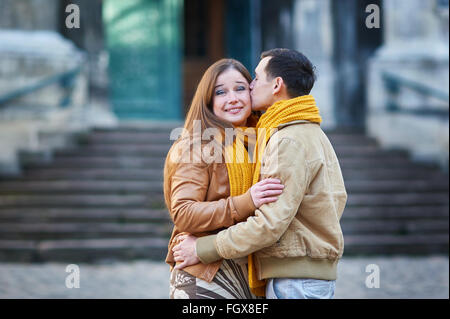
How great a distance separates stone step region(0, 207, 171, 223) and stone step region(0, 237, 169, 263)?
448 millimetres

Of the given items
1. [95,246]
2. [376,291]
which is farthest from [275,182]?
[95,246]

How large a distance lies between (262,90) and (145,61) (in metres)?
8.88

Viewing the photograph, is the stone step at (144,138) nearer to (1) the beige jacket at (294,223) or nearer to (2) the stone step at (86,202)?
(2) the stone step at (86,202)

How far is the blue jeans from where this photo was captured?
2.48 m

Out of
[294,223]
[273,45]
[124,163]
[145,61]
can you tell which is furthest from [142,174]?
[294,223]

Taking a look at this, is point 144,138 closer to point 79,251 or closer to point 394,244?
point 79,251

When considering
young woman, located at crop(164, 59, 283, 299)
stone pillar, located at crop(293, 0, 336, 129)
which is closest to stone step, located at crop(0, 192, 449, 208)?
stone pillar, located at crop(293, 0, 336, 129)

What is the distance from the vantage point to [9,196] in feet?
27.6

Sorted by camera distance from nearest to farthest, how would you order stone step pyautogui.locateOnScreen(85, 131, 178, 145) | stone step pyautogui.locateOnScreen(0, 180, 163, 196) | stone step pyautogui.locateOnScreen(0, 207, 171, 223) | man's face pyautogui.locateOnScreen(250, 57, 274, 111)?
man's face pyautogui.locateOnScreen(250, 57, 274, 111) → stone step pyautogui.locateOnScreen(0, 207, 171, 223) → stone step pyautogui.locateOnScreen(0, 180, 163, 196) → stone step pyautogui.locateOnScreen(85, 131, 178, 145)

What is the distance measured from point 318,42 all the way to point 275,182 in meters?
9.21

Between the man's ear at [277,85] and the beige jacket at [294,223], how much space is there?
162 millimetres

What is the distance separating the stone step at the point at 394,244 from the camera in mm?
7672

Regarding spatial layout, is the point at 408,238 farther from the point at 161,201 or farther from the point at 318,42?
the point at 318,42

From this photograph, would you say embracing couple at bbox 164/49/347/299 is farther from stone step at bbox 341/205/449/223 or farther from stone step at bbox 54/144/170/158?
stone step at bbox 54/144/170/158
